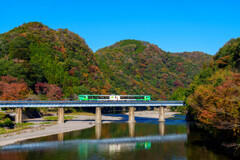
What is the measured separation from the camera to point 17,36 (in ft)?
480

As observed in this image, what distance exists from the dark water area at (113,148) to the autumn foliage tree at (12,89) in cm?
4073

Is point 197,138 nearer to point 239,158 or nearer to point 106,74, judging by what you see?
point 239,158

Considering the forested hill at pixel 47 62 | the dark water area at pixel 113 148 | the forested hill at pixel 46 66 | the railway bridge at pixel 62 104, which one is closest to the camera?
the dark water area at pixel 113 148

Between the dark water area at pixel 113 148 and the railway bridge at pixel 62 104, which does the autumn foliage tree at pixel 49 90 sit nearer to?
the railway bridge at pixel 62 104

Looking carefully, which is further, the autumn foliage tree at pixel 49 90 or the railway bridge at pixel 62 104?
the autumn foliage tree at pixel 49 90

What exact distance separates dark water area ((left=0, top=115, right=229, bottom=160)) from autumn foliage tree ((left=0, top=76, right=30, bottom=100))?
40.7 metres

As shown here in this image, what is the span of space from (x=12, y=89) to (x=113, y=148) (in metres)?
61.2

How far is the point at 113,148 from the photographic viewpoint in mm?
48781

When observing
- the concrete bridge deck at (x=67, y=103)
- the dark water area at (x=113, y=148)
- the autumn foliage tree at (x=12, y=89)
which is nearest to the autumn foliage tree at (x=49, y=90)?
the autumn foliage tree at (x=12, y=89)

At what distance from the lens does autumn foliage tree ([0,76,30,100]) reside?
92312 mm

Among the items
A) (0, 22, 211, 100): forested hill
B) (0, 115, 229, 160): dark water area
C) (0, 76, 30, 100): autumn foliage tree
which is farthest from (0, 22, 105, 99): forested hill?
(0, 115, 229, 160): dark water area

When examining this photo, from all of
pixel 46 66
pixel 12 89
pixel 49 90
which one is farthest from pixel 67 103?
pixel 46 66

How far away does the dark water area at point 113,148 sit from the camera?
4122 centimetres

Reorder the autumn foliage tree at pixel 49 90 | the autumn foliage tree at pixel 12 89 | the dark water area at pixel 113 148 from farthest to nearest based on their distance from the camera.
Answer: the autumn foliage tree at pixel 49 90
the autumn foliage tree at pixel 12 89
the dark water area at pixel 113 148
